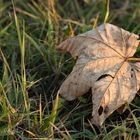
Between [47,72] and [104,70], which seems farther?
[47,72]

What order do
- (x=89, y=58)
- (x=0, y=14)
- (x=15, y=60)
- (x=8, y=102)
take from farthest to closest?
(x=0, y=14), (x=15, y=60), (x=89, y=58), (x=8, y=102)

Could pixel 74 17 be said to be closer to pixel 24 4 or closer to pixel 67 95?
pixel 24 4

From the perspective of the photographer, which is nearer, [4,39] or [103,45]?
[103,45]

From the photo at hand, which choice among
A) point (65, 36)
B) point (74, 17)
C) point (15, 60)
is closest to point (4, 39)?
point (15, 60)
